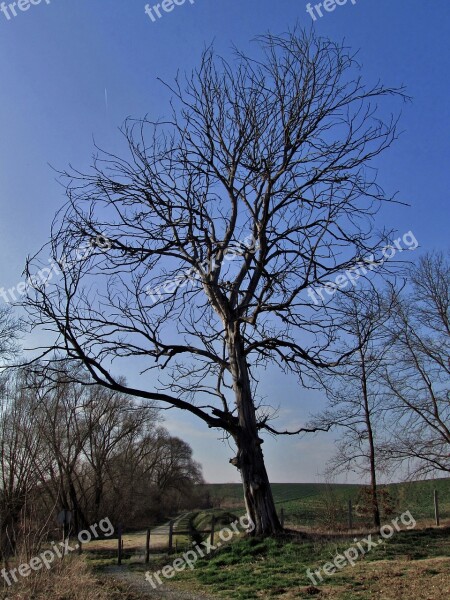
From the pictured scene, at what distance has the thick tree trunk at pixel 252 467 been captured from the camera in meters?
13.4

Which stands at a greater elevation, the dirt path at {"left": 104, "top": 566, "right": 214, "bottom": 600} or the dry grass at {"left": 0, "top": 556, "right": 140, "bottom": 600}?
the dry grass at {"left": 0, "top": 556, "right": 140, "bottom": 600}

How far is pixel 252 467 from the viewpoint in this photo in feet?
44.2

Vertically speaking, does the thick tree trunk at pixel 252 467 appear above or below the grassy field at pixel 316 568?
above

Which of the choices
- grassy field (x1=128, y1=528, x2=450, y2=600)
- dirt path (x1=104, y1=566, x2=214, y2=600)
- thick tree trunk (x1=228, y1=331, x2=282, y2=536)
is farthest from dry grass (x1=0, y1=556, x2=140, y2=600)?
thick tree trunk (x1=228, y1=331, x2=282, y2=536)

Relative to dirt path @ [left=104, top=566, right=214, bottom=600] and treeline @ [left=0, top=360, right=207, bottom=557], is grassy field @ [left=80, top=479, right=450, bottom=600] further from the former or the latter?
treeline @ [left=0, top=360, right=207, bottom=557]

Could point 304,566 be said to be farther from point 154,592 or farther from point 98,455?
point 98,455

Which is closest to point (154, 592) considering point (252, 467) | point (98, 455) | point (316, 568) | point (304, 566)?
point (304, 566)

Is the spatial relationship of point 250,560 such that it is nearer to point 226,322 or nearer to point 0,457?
point 226,322

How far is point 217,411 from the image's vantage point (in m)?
13.6

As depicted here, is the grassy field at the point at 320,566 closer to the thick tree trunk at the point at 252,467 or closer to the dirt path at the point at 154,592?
the dirt path at the point at 154,592

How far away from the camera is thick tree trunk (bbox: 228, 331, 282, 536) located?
527 inches

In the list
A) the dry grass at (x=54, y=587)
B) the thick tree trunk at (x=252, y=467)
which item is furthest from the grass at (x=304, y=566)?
the dry grass at (x=54, y=587)

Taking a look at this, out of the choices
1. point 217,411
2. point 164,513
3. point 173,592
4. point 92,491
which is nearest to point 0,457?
point 217,411

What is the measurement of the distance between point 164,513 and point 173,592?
2139 inches
